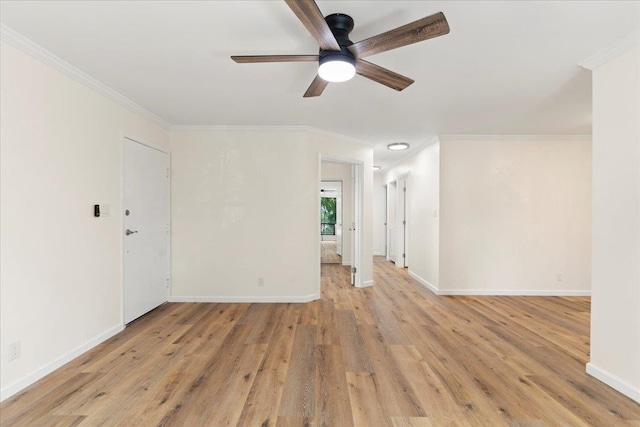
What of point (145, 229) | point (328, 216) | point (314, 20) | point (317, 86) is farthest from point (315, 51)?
point (328, 216)

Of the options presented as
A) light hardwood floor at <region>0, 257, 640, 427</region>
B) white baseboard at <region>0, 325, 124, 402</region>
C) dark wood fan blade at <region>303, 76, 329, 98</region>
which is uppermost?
dark wood fan blade at <region>303, 76, 329, 98</region>

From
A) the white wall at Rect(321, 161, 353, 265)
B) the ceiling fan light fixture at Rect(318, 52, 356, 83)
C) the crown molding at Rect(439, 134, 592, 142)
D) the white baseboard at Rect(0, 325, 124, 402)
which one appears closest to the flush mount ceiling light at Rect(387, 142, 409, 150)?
the crown molding at Rect(439, 134, 592, 142)

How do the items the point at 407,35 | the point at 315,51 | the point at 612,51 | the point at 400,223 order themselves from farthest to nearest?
1. the point at 400,223
2. the point at 315,51
3. the point at 612,51
4. the point at 407,35

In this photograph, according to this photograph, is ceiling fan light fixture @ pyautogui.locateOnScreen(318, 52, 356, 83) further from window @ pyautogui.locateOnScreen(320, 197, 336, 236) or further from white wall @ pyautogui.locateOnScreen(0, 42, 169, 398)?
window @ pyautogui.locateOnScreen(320, 197, 336, 236)

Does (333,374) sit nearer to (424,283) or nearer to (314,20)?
(314,20)

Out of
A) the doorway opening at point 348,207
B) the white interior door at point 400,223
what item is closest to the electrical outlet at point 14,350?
the doorway opening at point 348,207

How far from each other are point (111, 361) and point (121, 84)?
8.10 ft

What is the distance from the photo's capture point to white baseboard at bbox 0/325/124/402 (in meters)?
1.96

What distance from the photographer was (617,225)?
6.87ft

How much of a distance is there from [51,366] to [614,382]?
418 cm

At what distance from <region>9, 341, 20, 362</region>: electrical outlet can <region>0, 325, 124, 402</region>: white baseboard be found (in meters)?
0.17

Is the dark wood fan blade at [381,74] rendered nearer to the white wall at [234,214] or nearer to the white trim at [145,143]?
the white wall at [234,214]

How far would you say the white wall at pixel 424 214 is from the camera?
4.62 metres

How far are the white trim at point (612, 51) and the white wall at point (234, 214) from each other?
291cm
